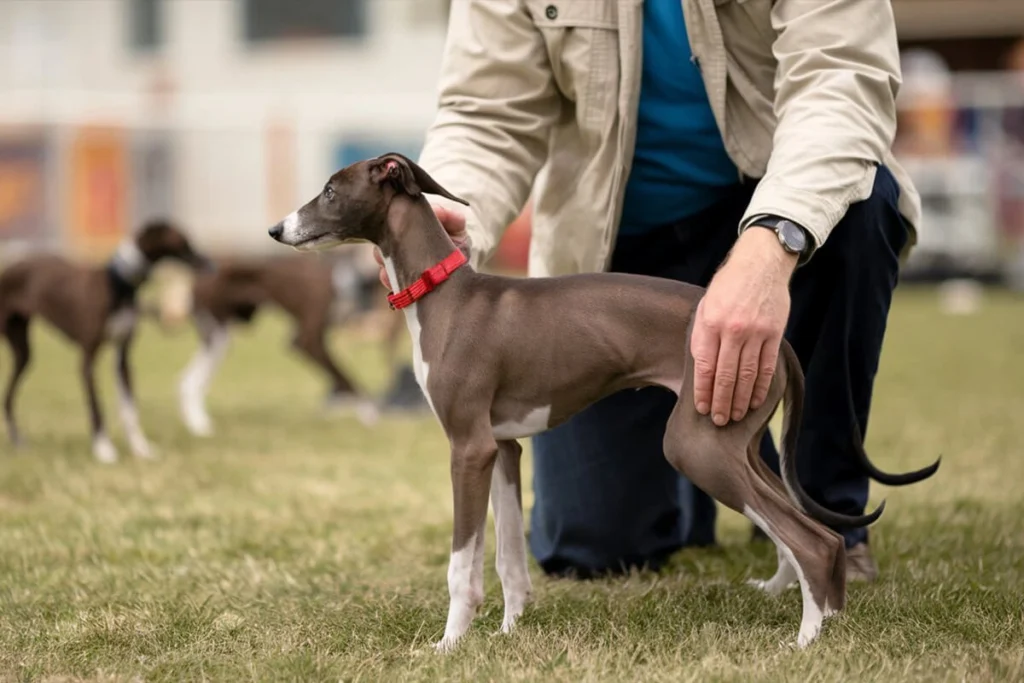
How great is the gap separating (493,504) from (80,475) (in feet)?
9.86

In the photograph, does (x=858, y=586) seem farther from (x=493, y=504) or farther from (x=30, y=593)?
(x=30, y=593)

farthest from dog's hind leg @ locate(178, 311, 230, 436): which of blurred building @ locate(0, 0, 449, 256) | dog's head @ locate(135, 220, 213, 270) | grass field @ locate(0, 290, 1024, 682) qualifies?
blurred building @ locate(0, 0, 449, 256)

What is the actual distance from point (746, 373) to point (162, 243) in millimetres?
4618

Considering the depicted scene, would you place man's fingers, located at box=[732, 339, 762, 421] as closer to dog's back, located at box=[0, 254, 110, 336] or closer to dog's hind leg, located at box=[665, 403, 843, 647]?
dog's hind leg, located at box=[665, 403, 843, 647]

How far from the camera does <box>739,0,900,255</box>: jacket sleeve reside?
262 centimetres

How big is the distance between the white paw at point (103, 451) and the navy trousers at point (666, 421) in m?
2.75

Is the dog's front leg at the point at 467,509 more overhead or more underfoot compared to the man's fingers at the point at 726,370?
more underfoot

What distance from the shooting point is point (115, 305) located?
637 cm

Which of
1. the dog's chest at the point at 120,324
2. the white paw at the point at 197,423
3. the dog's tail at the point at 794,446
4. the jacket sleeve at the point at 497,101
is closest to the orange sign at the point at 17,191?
the white paw at the point at 197,423

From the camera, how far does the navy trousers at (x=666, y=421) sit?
311 centimetres

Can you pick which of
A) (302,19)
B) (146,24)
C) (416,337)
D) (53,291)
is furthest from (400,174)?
(146,24)

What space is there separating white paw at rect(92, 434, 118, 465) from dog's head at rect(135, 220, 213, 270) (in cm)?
96

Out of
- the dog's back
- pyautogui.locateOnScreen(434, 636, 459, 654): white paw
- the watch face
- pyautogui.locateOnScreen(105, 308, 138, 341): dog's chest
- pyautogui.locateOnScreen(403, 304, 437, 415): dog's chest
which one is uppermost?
the watch face

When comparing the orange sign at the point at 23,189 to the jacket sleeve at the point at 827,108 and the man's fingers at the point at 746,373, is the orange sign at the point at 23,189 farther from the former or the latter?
the man's fingers at the point at 746,373
